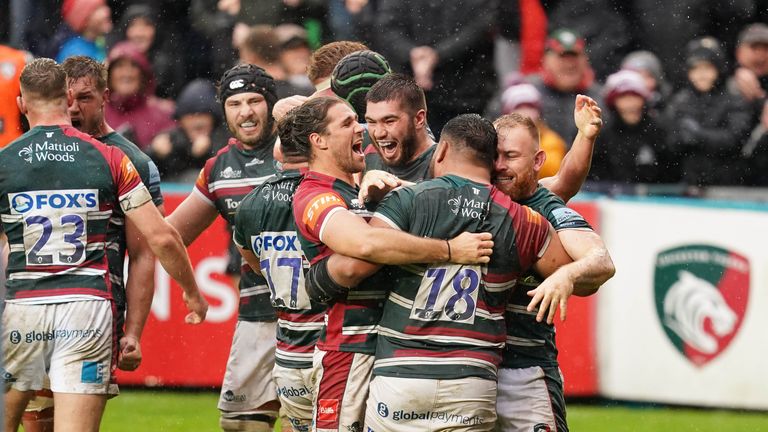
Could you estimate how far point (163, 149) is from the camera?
1349 cm

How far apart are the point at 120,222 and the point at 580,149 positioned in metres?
2.66

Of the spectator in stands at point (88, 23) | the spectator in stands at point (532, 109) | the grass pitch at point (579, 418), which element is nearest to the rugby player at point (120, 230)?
the grass pitch at point (579, 418)

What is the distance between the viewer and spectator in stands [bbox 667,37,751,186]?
13133 millimetres

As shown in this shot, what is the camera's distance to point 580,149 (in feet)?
24.0

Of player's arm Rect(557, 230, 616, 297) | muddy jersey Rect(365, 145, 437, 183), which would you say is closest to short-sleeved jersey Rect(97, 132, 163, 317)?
muddy jersey Rect(365, 145, 437, 183)

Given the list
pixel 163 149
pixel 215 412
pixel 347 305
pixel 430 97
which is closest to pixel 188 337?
pixel 215 412

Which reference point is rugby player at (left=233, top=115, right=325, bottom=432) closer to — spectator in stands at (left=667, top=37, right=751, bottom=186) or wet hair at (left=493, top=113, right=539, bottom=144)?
wet hair at (left=493, top=113, right=539, bottom=144)

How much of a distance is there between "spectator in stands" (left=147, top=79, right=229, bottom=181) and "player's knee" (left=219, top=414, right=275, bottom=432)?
16.0ft

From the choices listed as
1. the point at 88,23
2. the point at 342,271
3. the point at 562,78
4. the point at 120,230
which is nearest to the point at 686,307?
the point at 562,78

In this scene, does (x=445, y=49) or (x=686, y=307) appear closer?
(x=686, y=307)

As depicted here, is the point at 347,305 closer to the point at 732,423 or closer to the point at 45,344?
the point at 45,344

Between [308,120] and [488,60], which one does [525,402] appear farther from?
[488,60]

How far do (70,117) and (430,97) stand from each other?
576cm

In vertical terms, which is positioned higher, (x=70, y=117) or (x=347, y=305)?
(x=70, y=117)
